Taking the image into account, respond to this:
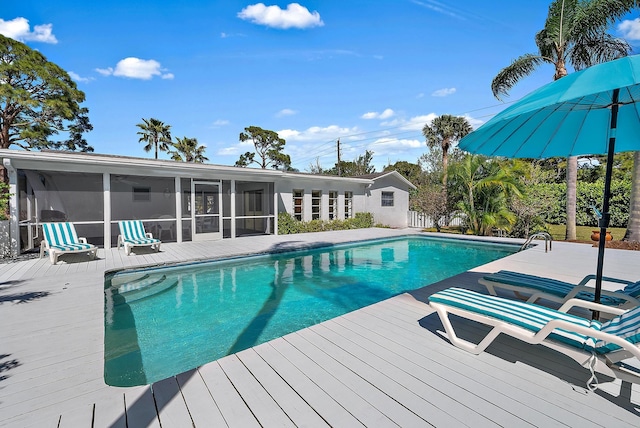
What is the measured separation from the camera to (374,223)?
62.1 ft

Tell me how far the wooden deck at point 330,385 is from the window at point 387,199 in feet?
51.3

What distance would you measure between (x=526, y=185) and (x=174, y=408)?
15554mm

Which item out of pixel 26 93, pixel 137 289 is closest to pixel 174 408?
pixel 137 289

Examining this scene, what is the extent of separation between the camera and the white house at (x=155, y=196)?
944cm

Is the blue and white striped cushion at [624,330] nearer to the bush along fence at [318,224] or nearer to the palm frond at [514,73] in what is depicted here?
the bush along fence at [318,224]

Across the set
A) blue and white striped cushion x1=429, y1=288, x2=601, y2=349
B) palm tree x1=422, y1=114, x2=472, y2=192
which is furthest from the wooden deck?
palm tree x1=422, y1=114, x2=472, y2=192

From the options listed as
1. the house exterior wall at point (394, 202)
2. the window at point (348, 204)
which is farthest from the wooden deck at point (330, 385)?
the house exterior wall at point (394, 202)

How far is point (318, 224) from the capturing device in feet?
52.1

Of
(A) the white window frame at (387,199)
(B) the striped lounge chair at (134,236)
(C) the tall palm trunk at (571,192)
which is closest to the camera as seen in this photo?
(B) the striped lounge chair at (134,236)

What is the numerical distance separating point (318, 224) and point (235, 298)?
9.64m

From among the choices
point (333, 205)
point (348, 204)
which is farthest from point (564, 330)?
point (348, 204)

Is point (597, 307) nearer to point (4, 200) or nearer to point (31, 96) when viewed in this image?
point (4, 200)

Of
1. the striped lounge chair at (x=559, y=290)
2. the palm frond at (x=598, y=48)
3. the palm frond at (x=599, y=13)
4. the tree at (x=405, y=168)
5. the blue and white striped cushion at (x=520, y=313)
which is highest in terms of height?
the palm frond at (x=599, y=13)

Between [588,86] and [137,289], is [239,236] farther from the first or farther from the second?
[588,86]
